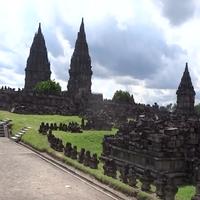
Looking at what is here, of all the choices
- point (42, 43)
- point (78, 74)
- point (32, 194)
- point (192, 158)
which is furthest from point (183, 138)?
point (42, 43)

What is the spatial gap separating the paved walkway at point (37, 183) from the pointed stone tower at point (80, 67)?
239 ft

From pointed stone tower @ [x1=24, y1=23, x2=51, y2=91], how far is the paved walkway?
81299 mm

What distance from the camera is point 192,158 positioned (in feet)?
73.6

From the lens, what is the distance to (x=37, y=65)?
104375mm

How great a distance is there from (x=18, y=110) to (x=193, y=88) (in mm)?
35541

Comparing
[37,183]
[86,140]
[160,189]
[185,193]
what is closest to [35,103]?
[86,140]

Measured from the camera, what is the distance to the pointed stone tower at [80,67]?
96625 mm

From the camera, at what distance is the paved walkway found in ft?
52.5

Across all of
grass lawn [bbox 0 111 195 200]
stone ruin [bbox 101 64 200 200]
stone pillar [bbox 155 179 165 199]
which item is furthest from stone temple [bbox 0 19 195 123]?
stone pillar [bbox 155 179 165 199]

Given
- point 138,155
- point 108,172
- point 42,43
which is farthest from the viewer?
point 42,43

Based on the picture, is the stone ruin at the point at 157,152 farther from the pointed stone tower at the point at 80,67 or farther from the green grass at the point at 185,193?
the pointed stone tower at the point at 80,67

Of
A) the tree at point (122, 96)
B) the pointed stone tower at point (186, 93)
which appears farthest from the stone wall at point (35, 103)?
the tree at point (122, 96)

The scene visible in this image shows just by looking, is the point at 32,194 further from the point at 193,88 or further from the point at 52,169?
the point at 193,88

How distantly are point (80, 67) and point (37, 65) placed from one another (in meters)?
13.1
